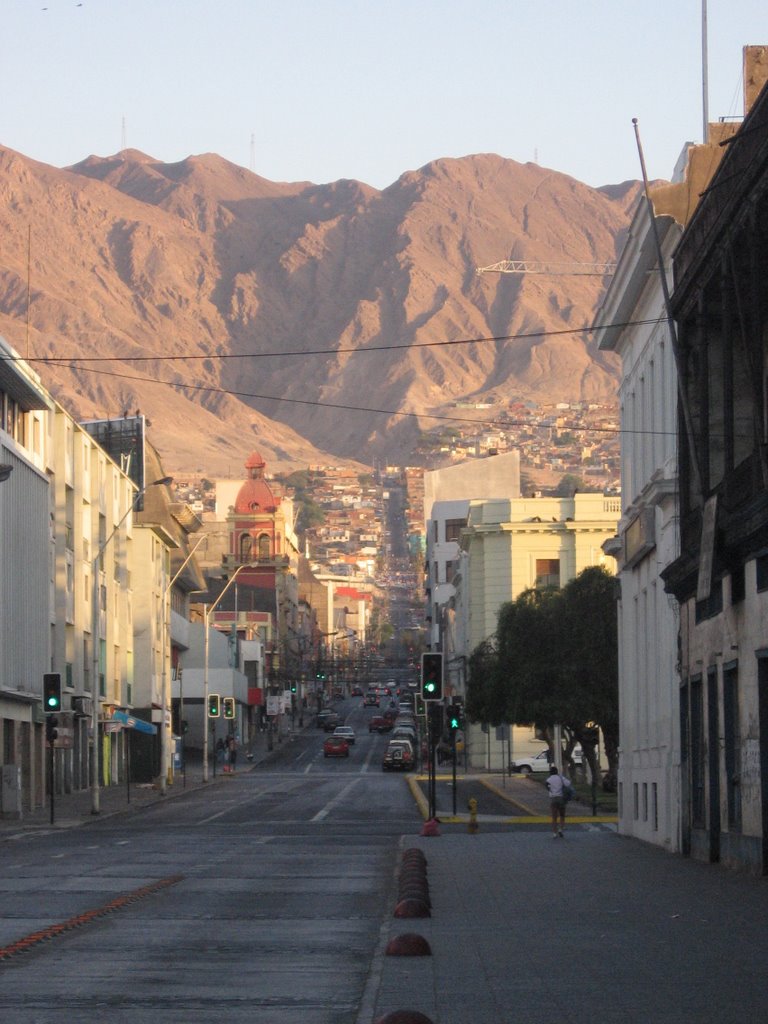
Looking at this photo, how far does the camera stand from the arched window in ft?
594

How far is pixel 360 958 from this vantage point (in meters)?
15.3

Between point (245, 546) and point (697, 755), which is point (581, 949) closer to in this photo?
point (697, 755)

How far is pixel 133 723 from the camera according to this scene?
7469 centimetres

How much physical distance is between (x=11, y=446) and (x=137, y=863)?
2847 centimetres

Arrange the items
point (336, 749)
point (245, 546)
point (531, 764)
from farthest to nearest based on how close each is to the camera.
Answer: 1. point (245, 546)
2. point (336, 749)
3. point (531, 764)

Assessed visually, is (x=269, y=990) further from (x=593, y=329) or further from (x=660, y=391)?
(x=593, y=329)

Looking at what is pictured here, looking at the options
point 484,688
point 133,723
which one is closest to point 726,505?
point 484,688

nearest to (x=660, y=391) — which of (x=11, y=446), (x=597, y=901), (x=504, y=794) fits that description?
(x=597, y=901)

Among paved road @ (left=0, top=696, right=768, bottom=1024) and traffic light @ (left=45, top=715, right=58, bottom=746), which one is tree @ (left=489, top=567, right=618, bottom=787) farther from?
paved road @ (left=0, top=696, right=768, bottom=1024)

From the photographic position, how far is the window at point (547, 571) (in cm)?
9400

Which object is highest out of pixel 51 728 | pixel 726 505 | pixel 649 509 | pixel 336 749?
pixel 649 509

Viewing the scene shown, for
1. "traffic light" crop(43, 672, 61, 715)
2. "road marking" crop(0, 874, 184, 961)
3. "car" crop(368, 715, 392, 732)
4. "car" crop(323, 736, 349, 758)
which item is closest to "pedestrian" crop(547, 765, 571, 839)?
"road marking" crop(0, 874, 184, 961)

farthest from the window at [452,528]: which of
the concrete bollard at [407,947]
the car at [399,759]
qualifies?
the concrete bollard at [407,947]

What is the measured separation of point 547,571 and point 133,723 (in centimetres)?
2842
